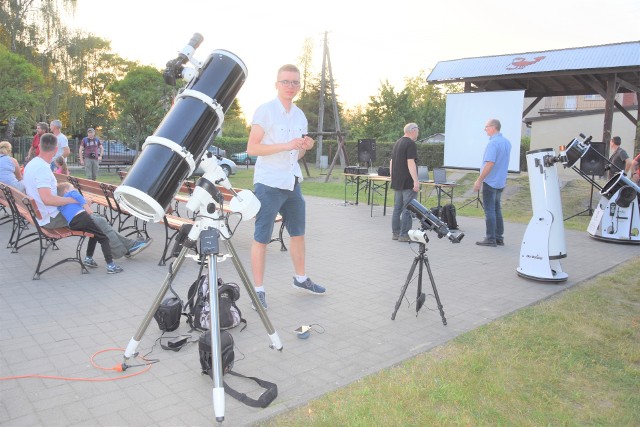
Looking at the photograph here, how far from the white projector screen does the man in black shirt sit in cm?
847

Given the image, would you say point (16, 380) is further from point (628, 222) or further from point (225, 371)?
point (628, 222)

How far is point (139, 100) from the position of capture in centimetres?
2127

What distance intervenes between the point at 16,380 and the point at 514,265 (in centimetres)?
590

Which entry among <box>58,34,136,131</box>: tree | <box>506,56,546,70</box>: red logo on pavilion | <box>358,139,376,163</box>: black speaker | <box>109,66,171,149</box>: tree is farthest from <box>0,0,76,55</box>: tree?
<box>506,56,546,70</box>: red logo on pavilion

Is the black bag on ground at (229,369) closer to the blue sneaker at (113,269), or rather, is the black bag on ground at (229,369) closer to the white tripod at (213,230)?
the white tripod at (213,230)

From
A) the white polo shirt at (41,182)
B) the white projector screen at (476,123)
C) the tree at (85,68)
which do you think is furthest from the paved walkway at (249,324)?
the tree at (85,68)

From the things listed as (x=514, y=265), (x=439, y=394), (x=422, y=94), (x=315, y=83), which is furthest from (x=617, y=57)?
(x=422, y=94)

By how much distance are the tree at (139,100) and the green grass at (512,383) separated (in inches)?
780

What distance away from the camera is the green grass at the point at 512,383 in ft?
9.41

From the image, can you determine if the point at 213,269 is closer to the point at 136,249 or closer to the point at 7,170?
the point at 136,249

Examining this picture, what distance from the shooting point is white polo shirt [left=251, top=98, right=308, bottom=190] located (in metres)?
4.28

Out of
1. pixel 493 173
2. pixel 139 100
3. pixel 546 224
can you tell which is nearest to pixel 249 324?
pixel 546 224

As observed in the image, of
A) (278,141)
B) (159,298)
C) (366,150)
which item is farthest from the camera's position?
(366,150)

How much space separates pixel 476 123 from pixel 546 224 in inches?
453
